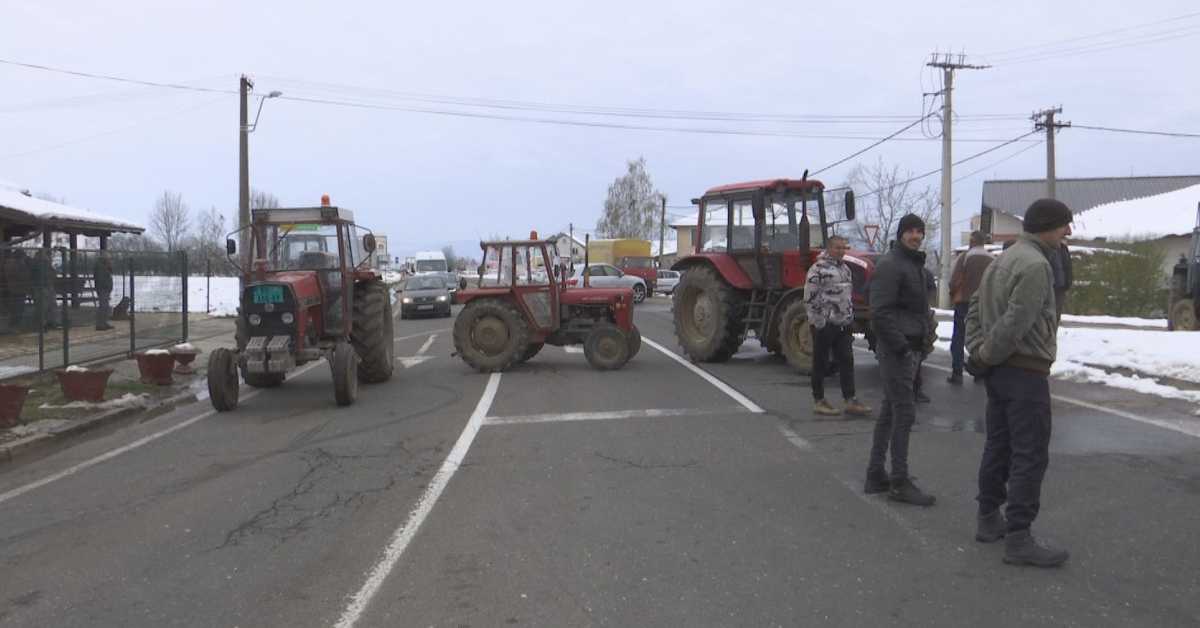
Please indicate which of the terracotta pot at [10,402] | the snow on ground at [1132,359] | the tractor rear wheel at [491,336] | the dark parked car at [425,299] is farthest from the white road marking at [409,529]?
the dark parked car at [425,299]

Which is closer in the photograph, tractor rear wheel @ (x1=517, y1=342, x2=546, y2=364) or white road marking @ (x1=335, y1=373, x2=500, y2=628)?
white road marking @ (x1=335, y1=373, x2=500, y2=628)

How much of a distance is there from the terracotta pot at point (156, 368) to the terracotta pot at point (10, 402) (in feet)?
10.3

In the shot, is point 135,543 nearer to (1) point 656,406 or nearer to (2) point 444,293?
(1) point 656,406

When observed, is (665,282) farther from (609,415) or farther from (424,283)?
(609,415)

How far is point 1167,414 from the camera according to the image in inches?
332

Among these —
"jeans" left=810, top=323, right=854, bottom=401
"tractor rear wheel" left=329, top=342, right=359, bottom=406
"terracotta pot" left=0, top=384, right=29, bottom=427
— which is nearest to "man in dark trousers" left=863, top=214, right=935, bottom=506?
"jeans" left=810, top=323, right=854, bottom=401

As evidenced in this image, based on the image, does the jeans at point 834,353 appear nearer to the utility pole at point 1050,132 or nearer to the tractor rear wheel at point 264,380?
the tractor rear wheel at point 264,380

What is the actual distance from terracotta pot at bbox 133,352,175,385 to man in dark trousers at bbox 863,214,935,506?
992cm

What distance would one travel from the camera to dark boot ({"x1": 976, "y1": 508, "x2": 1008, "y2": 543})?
484cm

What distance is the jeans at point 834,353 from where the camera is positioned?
327 inches

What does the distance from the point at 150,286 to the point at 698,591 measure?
14.4 metres

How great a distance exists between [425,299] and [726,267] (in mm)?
16262

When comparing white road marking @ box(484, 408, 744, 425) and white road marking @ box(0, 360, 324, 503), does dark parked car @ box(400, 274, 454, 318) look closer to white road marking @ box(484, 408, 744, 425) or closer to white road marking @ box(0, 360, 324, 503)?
white road marking @ box(0, 360, 324, 503)

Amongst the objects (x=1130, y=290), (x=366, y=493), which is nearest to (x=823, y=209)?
(x=366, y=493)
